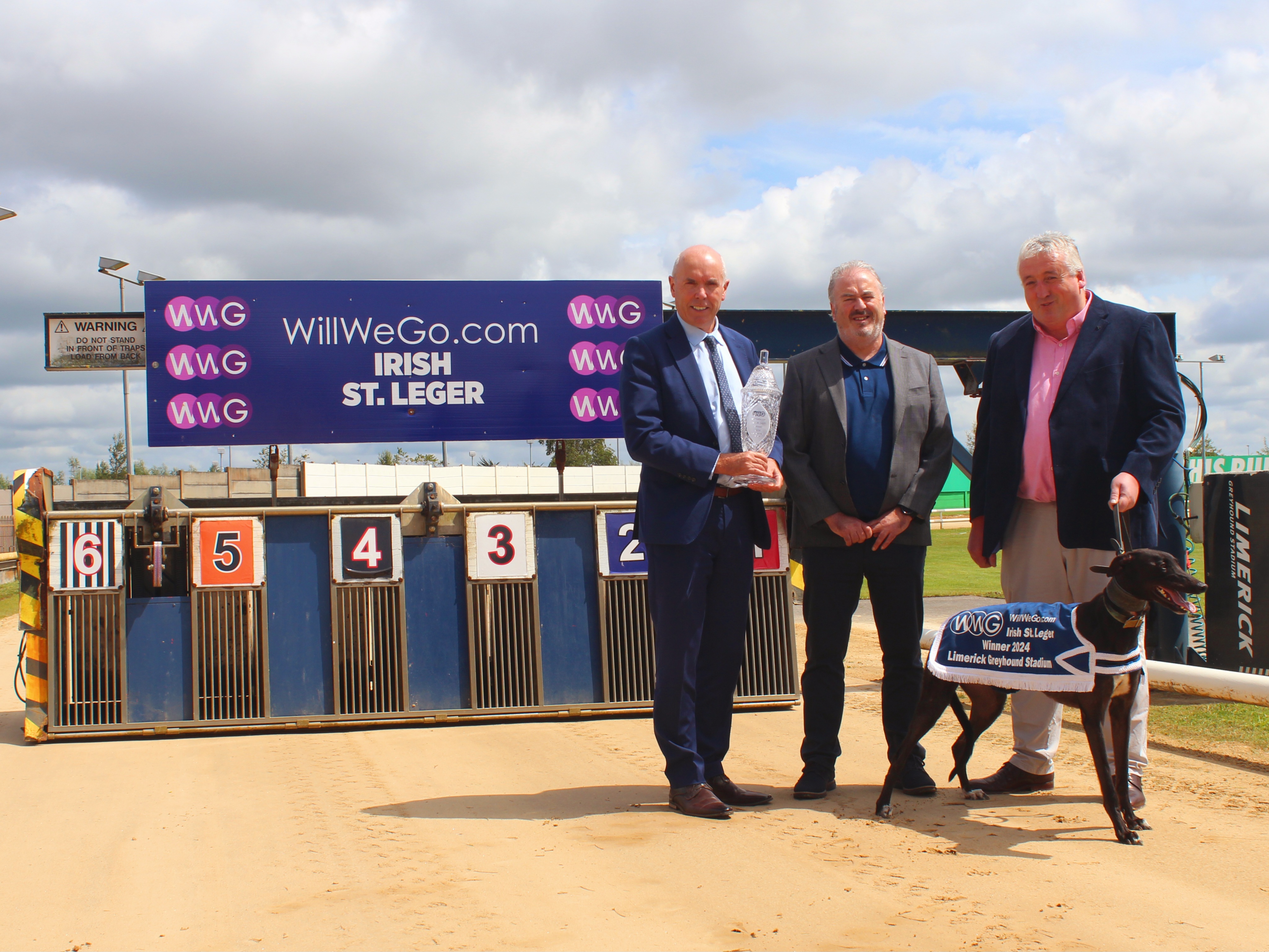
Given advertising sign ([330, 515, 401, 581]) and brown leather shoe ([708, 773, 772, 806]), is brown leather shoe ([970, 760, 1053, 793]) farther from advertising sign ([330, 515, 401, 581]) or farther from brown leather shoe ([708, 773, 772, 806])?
advertising sign ([330, 515, 401, 581])

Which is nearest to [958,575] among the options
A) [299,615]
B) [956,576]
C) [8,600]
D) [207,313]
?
[956,576]

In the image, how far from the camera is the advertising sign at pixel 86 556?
6418 millimetres

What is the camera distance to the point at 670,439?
4207mm

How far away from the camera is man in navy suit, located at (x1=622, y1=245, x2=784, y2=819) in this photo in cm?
423

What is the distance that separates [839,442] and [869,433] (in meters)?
0.14

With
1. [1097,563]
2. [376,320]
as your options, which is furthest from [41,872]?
[376,320]

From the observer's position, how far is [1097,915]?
2914 mm

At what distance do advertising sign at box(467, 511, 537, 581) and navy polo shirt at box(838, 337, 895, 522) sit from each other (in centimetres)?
299

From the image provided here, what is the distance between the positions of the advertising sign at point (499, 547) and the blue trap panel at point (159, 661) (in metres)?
1.87

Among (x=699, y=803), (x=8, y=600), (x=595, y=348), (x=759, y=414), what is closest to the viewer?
(x=699, y=803)

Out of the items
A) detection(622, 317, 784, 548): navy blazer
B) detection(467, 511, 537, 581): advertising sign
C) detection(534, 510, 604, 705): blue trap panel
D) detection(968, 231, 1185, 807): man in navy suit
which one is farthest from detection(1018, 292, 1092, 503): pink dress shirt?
detection(467, 511, 537, 581): advertising sign

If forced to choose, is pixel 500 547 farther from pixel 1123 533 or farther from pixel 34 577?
pixel 1123 533

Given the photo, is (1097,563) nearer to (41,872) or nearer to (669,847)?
(669,847)

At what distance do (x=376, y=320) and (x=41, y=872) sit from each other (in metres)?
5.25
